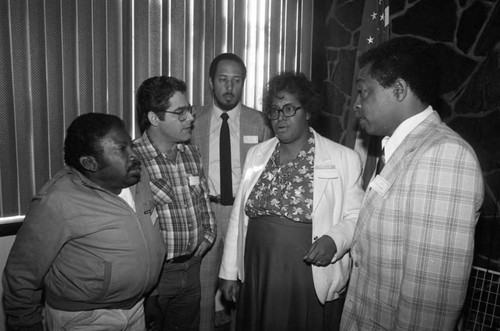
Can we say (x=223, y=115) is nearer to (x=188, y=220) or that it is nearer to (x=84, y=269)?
(x=188, y=220)

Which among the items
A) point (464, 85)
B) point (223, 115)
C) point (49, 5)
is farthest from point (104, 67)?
point (464, 85)

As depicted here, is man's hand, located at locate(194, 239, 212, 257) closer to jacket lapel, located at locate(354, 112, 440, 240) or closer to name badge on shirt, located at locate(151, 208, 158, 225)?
name badge on shirt, located at locate(151, 208, 158, 225)

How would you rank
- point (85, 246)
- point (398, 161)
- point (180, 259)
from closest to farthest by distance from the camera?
point (398, 161)
point (85, 246)
point (180, 259)

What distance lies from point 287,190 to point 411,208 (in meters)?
0.77

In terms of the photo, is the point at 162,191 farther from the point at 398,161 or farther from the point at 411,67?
the point at 411,67

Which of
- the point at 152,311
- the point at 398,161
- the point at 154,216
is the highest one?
the point at 398,161

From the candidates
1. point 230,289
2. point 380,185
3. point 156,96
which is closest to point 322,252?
point 380,185

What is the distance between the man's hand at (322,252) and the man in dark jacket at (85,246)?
744 mm

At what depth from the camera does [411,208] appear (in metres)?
1.28

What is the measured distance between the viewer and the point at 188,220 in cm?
212

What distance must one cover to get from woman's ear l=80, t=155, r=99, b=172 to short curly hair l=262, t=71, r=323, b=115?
0.98 m

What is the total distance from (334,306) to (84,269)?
1254 millimetres

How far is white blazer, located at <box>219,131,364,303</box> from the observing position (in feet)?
6.17

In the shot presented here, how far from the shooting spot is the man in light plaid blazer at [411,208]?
3.97ft
